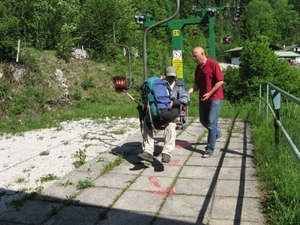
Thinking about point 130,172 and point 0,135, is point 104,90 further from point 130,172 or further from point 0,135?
point 130,172

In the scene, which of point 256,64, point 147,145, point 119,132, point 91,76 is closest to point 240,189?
point 147,145

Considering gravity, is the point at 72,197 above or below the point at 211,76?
below

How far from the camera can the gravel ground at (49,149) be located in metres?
4.62

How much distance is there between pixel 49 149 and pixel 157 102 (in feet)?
9.20

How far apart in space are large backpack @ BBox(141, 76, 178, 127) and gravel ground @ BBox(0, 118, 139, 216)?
1.51 metres

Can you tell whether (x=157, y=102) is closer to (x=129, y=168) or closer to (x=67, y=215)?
(x=129, y=168)

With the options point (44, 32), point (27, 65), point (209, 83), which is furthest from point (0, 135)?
point (44, 32)

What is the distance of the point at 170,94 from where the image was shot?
483 cm

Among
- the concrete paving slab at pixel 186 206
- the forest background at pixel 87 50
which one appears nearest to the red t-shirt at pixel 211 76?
the concrete paving slab at pixel 186 206

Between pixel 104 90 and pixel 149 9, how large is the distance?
2129cm

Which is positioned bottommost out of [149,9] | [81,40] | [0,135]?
[0,135]

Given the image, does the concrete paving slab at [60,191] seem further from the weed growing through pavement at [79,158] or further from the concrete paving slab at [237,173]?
the concrete paving slab at [237,173]

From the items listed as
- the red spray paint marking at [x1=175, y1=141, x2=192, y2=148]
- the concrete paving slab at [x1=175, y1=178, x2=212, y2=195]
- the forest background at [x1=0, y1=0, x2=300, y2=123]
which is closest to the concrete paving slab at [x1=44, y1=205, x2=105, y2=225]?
the concrete paving slab at [x1=175, y1=178, x2=212, y2=195]

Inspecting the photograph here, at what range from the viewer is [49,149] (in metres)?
6.50
